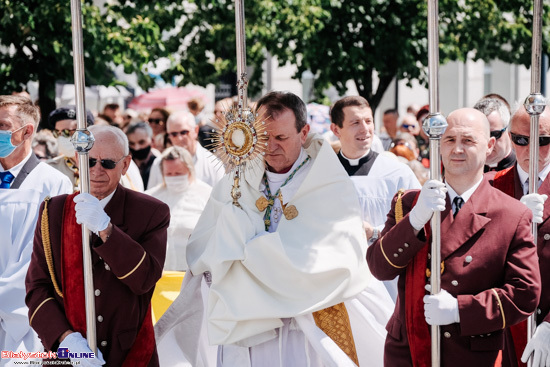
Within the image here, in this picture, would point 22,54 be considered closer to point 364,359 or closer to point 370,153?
point 370,153

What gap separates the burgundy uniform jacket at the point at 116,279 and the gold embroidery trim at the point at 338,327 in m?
0.84

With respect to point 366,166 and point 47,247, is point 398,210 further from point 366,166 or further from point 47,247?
point 366,166

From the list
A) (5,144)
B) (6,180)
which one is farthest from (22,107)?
(6,180)

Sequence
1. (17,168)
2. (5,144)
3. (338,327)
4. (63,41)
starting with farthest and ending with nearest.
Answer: (63,41), (17,168), (5,144), (338,327)

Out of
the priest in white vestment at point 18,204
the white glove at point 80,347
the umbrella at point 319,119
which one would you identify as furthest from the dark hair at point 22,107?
the umbrella at point 319,119

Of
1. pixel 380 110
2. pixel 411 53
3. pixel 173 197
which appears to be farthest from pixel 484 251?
pixel 380 110

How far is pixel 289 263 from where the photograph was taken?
4871 mm

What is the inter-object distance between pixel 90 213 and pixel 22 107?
1713 millimetres

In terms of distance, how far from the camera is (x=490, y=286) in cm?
443

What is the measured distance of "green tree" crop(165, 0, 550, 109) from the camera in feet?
44.5

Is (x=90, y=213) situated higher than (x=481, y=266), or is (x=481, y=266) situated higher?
(x=90, y=213)

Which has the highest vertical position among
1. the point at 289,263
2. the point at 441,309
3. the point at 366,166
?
the point at 366,166

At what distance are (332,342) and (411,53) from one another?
934 cm

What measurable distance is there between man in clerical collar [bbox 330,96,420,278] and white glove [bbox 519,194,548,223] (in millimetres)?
1979
